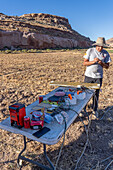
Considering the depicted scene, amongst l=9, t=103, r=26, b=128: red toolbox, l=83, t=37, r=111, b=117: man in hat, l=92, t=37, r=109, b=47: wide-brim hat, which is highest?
l=92, t=37, r=109, b=47: wide-brim hat

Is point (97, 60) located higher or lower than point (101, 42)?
lower

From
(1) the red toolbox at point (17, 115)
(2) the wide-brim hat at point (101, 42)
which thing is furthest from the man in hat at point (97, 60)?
(1) the red toolbox at point (17, 115)

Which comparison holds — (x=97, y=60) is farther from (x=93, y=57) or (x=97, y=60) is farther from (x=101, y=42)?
(x=101, y=42)

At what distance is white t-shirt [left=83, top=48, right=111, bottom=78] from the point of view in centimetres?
346

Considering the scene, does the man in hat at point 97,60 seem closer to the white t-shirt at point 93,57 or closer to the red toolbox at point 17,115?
the white t-shirt at point 93,57

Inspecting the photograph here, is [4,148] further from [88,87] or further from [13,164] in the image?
[88,87]

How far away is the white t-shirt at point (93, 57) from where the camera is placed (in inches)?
136

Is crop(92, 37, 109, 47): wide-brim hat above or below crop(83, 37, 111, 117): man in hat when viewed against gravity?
above

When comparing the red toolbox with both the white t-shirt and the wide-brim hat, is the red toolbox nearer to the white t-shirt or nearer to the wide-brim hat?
the white t-shirt

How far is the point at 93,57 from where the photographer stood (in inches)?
137

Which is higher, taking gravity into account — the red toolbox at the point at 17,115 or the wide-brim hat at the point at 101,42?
the wide-brim hat at the point at 101,42

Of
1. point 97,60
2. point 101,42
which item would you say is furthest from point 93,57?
point 101,42

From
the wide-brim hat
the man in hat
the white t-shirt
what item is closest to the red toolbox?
the man in hat

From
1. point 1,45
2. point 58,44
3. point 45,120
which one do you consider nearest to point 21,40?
point 1,45
